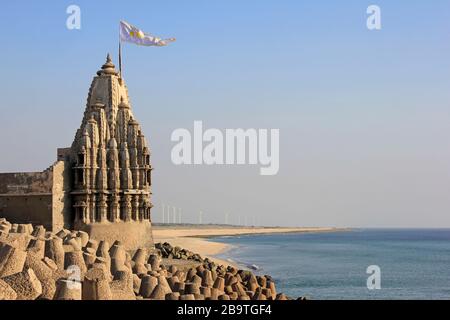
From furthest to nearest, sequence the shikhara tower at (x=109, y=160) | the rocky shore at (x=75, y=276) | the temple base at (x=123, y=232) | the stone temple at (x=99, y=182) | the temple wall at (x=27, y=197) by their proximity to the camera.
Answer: the shikhara tower at (x=109, y=160) → the temple base at (x=123, y=232) → the stone temple at (x=99, y=182) → the temple wall at (x=27, y=197) → the rocky shore at (x=75, y=276)

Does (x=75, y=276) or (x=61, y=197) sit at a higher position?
(x=61, y=197)

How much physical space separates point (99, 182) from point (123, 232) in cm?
284

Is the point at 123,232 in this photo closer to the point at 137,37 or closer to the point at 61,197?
the point at 61,197

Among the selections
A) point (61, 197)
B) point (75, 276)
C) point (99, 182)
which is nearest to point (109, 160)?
point (99, 182)

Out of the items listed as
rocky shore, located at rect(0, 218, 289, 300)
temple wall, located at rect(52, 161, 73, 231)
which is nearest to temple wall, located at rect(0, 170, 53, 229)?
temple wall, located at rect(52, 161, 73, 231)

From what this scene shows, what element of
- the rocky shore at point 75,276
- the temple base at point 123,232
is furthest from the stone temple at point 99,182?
the rocky shore at point 75,276

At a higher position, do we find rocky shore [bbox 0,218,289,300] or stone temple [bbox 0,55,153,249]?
stone temple [bbox 0,55,153,249]

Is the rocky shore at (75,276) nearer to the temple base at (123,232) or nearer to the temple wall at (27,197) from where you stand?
the temple wall at (27,197)

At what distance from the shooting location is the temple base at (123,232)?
33.8 meters

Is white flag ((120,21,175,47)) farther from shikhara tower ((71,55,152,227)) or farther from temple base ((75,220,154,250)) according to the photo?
temple base ((75,220,154,250))

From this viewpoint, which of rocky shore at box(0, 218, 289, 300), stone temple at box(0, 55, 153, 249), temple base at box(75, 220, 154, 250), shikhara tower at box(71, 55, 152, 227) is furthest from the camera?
shikhara tower at box(71, 55, 152, 227)

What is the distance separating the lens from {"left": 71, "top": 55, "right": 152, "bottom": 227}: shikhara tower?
33906mm

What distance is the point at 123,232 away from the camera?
34.7 metres
